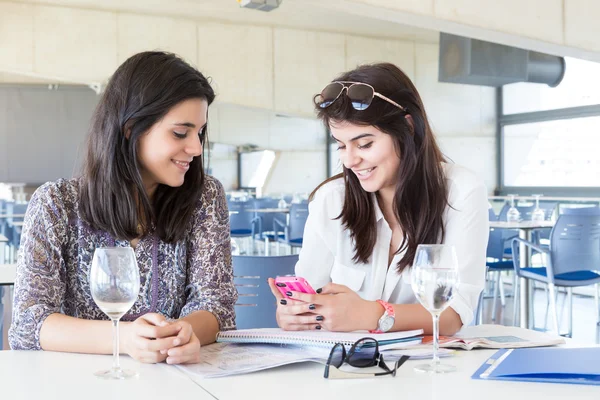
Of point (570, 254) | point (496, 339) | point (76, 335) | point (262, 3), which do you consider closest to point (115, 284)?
point (76, 335)

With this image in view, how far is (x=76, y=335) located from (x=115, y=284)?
0.26 metres

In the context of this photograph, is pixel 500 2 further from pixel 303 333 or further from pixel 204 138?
pixel 303 333

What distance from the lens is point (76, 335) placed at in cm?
138

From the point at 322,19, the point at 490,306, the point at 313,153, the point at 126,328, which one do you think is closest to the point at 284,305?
the point at 126,328

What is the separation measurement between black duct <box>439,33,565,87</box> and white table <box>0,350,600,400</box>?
7009 mm

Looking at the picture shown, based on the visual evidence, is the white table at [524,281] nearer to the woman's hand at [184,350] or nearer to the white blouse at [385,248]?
the white blouse at [385,248]

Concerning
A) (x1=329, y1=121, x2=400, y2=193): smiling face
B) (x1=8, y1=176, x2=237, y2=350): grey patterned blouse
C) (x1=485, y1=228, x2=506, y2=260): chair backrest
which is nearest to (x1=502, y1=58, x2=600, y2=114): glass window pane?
(x1=485, y1=228, x2=506, y2=260): chair backrest

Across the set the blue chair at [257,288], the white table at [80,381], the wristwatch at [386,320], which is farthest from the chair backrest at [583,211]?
the white table at [80,381]

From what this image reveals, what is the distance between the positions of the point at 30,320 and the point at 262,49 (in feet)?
28.9

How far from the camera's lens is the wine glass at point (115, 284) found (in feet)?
3.88

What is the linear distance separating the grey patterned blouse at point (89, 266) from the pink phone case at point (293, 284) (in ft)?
0.60

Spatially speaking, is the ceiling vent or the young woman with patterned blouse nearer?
the young woman with patterned blouse

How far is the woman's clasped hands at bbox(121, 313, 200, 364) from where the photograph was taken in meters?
1.26

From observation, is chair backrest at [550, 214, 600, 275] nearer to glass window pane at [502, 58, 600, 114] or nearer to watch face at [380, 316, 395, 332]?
watch face at [380, 316, 395, 332]
